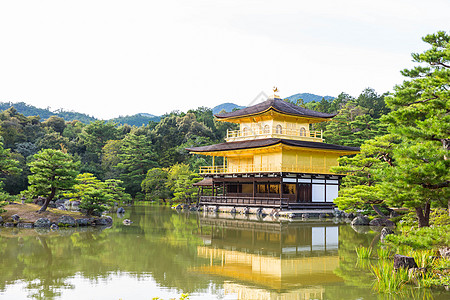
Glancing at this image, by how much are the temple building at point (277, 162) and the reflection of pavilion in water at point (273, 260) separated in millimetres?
10030

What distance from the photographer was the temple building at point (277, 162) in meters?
30.6

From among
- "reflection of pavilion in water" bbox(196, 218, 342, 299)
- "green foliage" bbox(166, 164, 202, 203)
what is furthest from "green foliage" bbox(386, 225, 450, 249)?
"green foliage" bbox(166, 164, 202, 203)

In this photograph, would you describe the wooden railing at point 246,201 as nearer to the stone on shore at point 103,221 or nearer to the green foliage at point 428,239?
the stone on shore at point 103,221

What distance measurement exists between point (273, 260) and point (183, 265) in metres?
2.65

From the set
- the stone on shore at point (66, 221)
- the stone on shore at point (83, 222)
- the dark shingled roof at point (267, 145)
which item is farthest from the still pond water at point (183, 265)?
the dark shingled roof at point (267, 145)

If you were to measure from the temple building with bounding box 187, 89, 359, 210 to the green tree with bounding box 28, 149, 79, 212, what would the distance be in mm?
13840

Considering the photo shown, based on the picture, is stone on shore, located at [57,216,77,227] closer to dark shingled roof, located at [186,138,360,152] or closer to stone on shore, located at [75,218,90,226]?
stone on shore, located at [75,218,90,226]

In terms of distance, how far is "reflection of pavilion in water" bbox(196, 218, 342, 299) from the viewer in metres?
9.05

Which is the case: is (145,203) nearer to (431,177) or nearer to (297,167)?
(297,167)

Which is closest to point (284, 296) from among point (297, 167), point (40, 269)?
point (40, 269)

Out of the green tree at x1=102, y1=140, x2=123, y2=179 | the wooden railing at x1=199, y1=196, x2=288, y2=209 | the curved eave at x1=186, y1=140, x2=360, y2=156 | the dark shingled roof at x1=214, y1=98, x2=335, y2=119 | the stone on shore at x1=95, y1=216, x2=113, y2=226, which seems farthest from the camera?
the green tree at x1=102, y1=140, x2=123, y2=179

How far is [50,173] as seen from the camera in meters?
20.8

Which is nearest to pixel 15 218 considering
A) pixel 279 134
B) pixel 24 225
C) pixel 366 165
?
pixel 24 225

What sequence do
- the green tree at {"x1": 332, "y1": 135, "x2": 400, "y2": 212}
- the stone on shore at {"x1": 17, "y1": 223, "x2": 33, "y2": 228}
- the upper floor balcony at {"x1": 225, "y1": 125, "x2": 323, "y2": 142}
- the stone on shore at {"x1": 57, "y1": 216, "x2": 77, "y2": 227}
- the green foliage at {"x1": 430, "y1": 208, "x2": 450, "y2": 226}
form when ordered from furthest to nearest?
the upper floor balcony at {"x1": 225, "y1": 125, "x2": 323, "y2": 142} < the stone on shore at {"x1": 57, "y1": 216, "x2": 77, "y2": 227} < the stone on shore at {"x1": 17, "y1": 223, "x2": 33, "y2": 228} < the green tree at {"x1": 332, "y1": 135, "x2": 400, "y2": 212} < the green foliage at {"x1": 430, "y1": 208, "x2": 450, "y2": 226}
